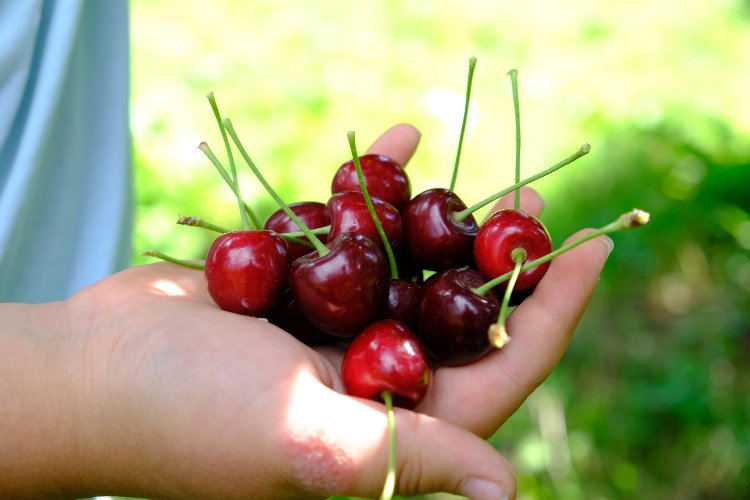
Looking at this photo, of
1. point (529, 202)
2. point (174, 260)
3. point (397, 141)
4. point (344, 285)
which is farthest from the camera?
point (397, 141)

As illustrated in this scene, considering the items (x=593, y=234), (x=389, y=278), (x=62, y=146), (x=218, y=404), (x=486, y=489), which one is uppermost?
(x=62, y=146)

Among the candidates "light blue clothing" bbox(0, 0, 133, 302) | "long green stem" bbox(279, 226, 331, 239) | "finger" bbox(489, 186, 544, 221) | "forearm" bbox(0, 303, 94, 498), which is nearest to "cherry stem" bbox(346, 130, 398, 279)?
"long green stem" bbox(279, 226, 331, 239)

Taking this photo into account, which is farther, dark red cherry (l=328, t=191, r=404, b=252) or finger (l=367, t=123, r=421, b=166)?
finger (l=367, t=123, r=421, b=166)

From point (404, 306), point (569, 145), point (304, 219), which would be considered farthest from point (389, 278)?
point (569, 145)

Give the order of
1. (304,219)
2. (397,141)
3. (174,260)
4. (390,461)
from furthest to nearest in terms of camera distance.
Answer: (397,141) → (304,219) → (174,260) → (390,461)

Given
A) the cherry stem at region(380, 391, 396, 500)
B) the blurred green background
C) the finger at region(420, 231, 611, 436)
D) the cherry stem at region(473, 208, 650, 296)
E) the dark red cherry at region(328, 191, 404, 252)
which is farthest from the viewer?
the blurred green background

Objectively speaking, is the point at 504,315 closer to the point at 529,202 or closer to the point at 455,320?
the point at 455,320

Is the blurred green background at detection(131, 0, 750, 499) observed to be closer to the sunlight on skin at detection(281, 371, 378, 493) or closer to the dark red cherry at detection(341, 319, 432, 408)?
the dark red cherry at detection(341, 319, 432, 408)
